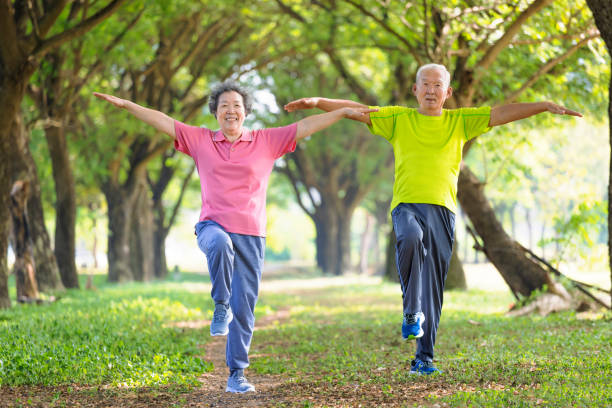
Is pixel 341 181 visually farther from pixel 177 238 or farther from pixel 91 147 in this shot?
pixel 177 238

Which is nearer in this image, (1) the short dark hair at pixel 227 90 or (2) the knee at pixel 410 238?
(2) the knee at pixel 410 238

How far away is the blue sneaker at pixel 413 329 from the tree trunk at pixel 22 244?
9494 millimetres

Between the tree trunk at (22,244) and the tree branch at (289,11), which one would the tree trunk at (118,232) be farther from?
the tree trunk at (22,244)

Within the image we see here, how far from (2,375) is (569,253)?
35.9 feet

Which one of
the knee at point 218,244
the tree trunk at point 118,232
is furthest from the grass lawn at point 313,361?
the tree trunk at point 118,232

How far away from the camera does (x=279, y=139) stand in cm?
609

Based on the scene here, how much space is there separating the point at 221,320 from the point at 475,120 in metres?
2.85

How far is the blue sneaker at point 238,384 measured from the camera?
5.90 meters

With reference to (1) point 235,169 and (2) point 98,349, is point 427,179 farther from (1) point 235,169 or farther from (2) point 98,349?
(2) point 98,349

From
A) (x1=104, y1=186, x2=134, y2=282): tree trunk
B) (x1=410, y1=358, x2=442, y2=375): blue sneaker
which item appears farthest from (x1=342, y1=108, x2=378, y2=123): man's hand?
(x1=104, y1=186, x2=134, y2=282): tree trunk

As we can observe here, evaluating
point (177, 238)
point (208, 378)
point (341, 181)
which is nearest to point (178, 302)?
point (208, 378)

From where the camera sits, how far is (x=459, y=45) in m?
13.6

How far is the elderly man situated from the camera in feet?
18.7

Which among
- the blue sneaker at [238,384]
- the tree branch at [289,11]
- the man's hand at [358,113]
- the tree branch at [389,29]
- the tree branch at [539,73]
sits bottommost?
the blue sneaker at [238,384]
